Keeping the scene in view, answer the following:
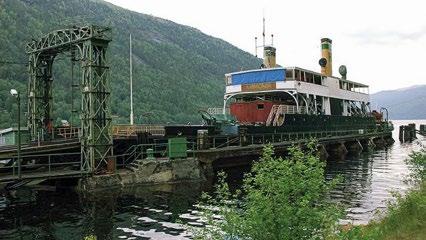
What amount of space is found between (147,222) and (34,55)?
18.7 meters

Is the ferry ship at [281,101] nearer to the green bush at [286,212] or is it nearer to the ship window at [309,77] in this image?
the ship window at [309,77]

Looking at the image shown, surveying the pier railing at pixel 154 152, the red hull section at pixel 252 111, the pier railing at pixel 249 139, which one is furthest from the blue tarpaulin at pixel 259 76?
the pier railing at pixel 154 152

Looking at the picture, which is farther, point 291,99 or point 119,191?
point 291,99

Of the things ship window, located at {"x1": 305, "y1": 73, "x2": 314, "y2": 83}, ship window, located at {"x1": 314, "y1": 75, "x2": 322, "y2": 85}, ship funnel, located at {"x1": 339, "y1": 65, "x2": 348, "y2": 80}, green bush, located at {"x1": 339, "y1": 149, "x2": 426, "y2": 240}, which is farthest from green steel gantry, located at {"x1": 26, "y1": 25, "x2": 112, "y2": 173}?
ship funnel, located at {"x1": 339, "y1": 65, "x2": 348, "y2": 80}

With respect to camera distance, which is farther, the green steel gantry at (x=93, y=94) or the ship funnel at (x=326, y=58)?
the ship funnel at (x=326, y=58)

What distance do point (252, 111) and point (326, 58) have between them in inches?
767

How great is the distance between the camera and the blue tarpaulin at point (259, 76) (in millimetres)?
40469

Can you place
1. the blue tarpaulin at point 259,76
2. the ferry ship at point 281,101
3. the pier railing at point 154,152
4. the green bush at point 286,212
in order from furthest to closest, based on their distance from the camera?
the blue tarpaulin at point 259,76 < the ferry ship at point 281,101 < the pier railing at point 154,152 < the green bush at point 286,212

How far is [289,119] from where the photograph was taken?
3731 cm

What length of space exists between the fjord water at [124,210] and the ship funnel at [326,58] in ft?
91.9

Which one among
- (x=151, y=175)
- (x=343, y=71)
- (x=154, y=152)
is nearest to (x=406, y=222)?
(x=151, y=175)

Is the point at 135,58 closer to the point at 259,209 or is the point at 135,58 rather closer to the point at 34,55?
the point at 34,55

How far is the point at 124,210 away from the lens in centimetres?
1916

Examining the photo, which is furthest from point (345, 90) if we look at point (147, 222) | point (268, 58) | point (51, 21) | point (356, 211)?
point (51, 21)
